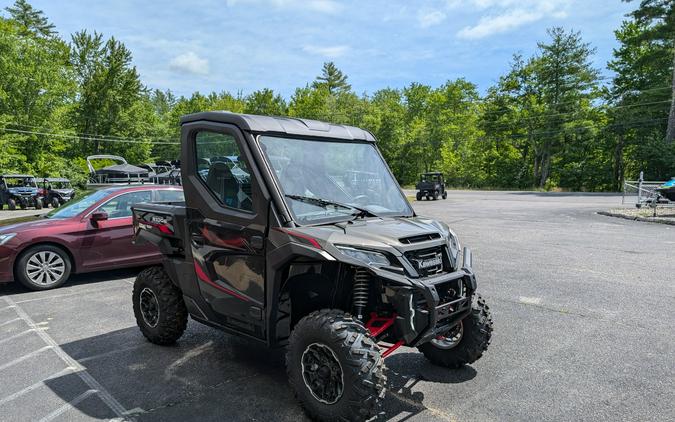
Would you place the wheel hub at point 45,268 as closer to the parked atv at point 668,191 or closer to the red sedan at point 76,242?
the red sedan at point 76,242

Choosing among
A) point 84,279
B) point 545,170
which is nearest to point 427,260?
point 84,279

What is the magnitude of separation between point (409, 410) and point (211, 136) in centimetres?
250

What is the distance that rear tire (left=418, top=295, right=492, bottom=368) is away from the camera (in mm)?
3326

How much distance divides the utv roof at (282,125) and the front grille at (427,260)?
126cm

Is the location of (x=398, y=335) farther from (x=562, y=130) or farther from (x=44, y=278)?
(x=562, y=130)

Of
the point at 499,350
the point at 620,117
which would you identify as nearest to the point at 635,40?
the point at 620,117

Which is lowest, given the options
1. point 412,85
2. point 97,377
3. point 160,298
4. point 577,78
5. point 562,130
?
point 97,377

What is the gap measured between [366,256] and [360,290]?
0.90 feet

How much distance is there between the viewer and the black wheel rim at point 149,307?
4146mm

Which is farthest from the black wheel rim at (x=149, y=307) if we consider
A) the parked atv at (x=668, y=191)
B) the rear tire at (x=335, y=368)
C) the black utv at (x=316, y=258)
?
the parked atv at (x=668, y=191)

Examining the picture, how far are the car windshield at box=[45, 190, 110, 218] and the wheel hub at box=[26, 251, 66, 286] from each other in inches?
28.0

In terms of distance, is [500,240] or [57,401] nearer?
[57,401]

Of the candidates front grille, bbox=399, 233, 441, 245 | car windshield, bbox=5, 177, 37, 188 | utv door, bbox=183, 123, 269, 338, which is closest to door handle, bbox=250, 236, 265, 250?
utv door, bbox=183, 123, 269, 338

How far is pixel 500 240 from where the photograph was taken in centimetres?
1063
